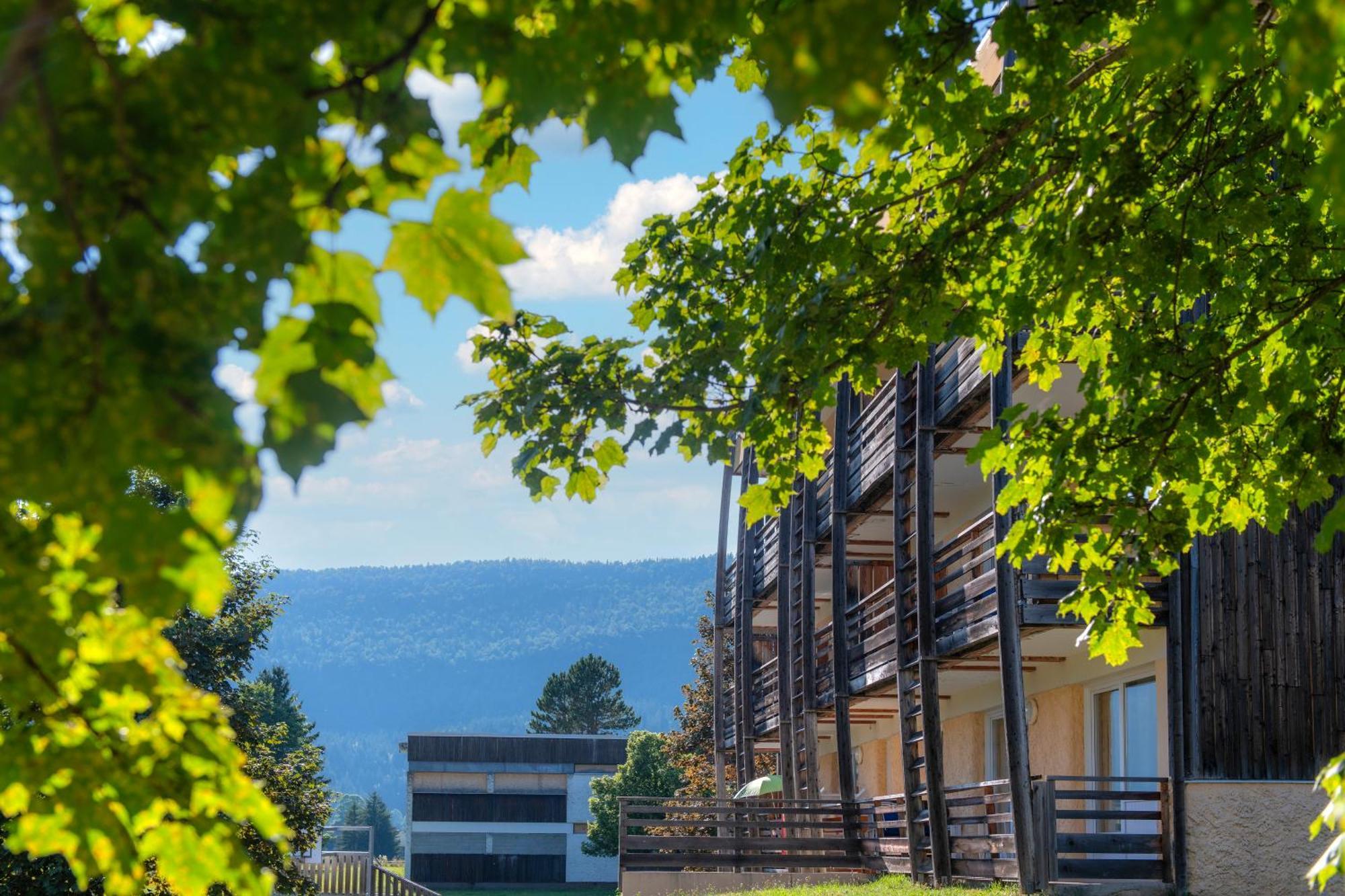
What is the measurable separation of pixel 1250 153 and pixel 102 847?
6.71 metres

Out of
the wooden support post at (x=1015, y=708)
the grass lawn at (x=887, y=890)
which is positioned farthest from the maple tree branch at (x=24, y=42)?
the grass lawn at (x=887, y=890)

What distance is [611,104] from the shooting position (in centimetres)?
263

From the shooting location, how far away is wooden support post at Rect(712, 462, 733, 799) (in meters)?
31.2

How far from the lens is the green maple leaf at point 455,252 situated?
8.18 ft

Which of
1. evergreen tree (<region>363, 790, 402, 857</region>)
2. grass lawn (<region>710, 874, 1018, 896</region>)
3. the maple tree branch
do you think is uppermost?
the maple tree branch

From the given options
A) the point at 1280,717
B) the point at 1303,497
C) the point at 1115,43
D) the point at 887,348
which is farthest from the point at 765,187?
the point at 1280,717

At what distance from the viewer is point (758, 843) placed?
68.3 ft

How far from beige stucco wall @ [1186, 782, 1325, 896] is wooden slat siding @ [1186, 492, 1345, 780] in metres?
0.17

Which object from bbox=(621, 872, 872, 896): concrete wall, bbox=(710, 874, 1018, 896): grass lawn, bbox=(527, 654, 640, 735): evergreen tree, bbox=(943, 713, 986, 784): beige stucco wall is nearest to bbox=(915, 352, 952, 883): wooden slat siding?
bbox=(710, 874, 1018, 896): grass lawn

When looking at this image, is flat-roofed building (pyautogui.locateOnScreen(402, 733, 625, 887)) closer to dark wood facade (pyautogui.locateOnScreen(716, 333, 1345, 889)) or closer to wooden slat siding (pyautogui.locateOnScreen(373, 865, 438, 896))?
wooden slat siding (pyautogui.locateOnScreen(373, 865, 438, 896))

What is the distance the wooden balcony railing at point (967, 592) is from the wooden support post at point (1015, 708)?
0.49 meters

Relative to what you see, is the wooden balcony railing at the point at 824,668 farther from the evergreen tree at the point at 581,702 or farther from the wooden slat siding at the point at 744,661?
the evergreen tree at the point at 581,702

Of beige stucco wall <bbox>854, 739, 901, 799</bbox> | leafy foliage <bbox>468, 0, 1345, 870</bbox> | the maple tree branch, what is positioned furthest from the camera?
beige stucco wall <bbox>854, 739, 901, 799</bbox>

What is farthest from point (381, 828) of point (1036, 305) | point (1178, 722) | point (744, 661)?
point (1036, 305)
